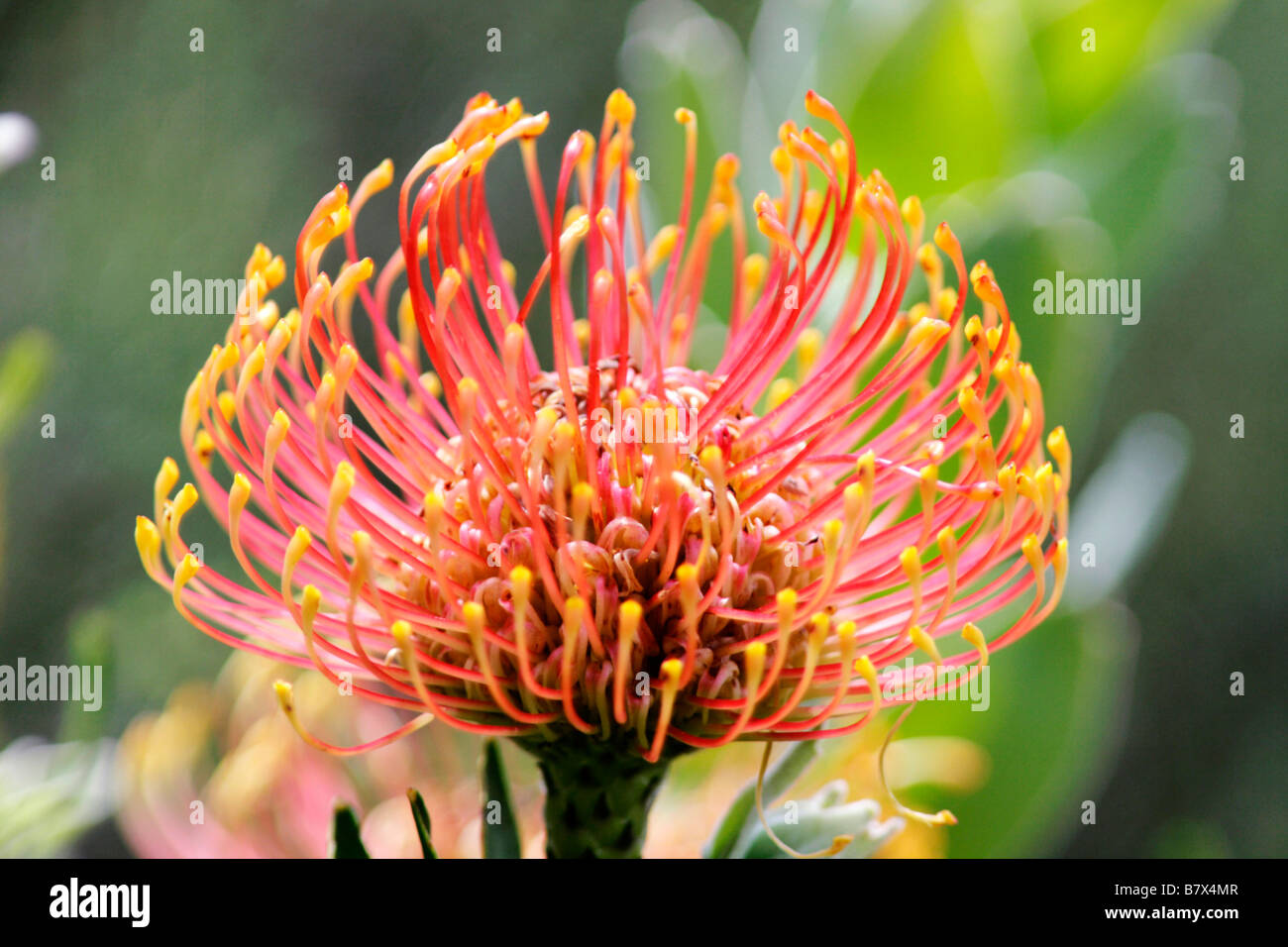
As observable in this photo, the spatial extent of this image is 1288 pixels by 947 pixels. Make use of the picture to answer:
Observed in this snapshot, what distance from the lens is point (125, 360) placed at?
1.33m

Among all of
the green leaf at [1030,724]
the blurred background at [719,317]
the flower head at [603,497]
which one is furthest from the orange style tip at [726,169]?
the green leaf at [1030,724]

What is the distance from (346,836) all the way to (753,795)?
0.23 meters

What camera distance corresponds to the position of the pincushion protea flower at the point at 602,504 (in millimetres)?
554

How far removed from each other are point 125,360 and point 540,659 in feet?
3.14

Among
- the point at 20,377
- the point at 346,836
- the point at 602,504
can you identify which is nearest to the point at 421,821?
the point at 346,836

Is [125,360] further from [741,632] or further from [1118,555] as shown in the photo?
[1118,555]

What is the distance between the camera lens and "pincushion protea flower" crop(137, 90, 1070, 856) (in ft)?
1.82

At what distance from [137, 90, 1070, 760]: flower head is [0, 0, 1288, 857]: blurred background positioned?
17cm

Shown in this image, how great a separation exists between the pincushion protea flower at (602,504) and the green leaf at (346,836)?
3cm

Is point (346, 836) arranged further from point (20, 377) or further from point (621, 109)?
point (621, 109)

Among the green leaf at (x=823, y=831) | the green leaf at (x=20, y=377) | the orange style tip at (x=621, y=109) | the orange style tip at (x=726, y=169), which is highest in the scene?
the orange style tip at (x=621, y=109)

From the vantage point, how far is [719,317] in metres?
1.06

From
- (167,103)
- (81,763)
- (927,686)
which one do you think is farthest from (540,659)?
(167,103)

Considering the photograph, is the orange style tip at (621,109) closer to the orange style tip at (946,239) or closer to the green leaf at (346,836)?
→ the orange style tip at (946,239)
